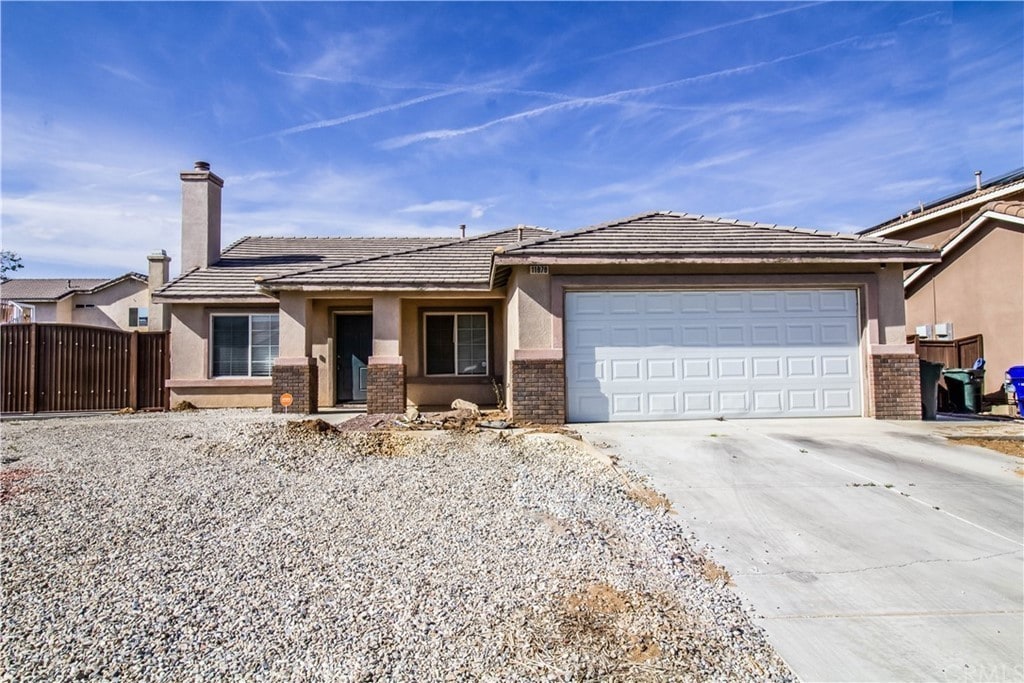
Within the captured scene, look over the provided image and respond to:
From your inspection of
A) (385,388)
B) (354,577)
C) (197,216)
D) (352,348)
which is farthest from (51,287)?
(354,577)

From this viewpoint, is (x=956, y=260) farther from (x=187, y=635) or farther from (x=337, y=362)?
(x=187, y=635)

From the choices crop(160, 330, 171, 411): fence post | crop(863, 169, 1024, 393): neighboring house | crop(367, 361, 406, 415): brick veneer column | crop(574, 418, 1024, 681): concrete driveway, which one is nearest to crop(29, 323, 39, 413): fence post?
crop(160, 330, 171, 411): fence post

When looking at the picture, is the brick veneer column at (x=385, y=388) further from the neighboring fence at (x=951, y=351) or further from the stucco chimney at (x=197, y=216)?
the neighboring fence at (x=951, y=351)

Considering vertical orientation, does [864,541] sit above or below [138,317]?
below

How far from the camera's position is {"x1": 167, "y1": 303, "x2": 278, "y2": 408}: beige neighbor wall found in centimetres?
1492

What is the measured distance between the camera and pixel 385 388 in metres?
12.8

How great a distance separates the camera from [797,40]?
1212 centimetres

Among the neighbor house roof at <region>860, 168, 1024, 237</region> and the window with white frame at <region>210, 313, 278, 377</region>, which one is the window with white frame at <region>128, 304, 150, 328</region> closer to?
the window with white frame at <region>210, 313, 278, 377</region>

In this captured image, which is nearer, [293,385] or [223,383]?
[293,385]

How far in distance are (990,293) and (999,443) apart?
27.2 ft

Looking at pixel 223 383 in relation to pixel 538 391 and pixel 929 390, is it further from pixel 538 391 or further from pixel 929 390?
pixel 929 390

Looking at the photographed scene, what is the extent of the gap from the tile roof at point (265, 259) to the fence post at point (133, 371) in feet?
4.22

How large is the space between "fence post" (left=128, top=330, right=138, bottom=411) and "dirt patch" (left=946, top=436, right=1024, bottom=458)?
644 inches

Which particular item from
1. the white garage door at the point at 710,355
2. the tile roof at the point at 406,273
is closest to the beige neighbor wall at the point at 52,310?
the tile roof at the point at 406,273
